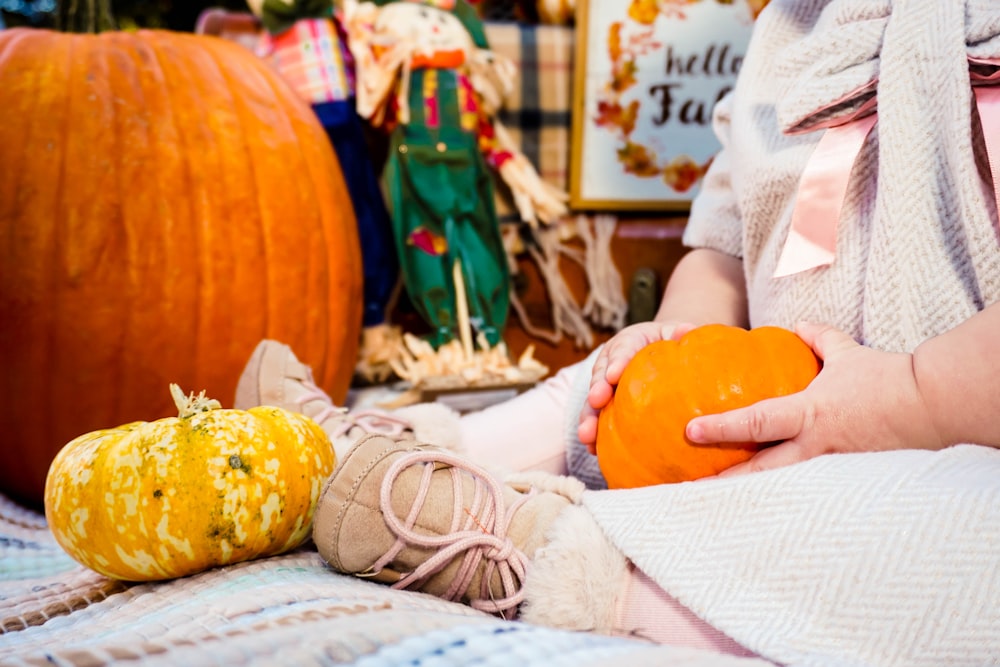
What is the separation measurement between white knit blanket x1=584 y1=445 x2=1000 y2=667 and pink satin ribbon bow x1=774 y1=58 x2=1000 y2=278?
27cm

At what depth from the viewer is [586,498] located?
24.0 inches

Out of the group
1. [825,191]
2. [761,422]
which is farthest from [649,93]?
[761,422]

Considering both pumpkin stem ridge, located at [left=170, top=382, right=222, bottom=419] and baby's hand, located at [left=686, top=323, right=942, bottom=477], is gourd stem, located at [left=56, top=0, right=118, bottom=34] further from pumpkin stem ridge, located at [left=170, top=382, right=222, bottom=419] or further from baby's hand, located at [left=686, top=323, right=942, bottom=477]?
baby's hand, located at [left=686, top=323, right=942, bottom=477]

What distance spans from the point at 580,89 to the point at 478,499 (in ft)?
4.21

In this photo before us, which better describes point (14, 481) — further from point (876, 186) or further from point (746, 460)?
point (876, 186)

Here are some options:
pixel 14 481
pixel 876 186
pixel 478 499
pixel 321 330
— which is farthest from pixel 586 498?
pixel 14 481

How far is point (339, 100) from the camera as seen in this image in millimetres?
1510

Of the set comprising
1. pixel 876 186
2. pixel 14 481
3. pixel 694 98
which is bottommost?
pixel 14 481

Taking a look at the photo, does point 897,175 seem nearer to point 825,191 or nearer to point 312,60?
point 825,191

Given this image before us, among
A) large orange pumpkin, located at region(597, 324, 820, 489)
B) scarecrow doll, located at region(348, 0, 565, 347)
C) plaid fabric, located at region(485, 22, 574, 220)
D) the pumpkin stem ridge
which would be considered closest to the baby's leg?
large orange pumpkin, located at region(597, 324, 820, 489)

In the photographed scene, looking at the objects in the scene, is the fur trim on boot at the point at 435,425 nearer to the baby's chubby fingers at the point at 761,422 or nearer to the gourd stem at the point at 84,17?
the baby's chubby fingers at the point at 761,422

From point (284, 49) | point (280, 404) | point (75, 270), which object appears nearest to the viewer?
point (280, 404)

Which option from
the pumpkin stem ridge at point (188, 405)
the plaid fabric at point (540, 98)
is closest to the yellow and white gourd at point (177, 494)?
the pumpkin stem ridge at point (188, 405)

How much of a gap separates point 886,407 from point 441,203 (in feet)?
3.63
